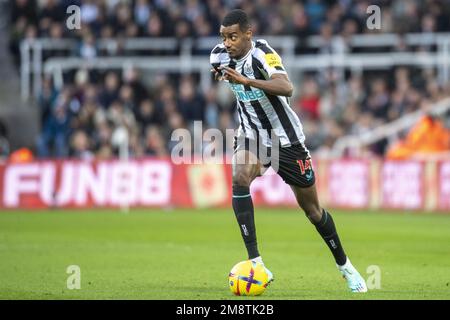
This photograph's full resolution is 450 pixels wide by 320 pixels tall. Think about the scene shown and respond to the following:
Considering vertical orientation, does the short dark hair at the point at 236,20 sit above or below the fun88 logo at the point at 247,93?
above

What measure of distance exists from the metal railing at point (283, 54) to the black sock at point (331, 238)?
15.2m

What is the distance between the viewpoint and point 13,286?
33.1ft

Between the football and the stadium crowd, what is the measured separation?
1439 centimetres

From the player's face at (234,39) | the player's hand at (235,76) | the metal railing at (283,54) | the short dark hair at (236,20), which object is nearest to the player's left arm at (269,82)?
the player's hand at (235,76)

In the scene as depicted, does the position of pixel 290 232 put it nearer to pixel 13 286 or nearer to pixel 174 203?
pixel 174 203

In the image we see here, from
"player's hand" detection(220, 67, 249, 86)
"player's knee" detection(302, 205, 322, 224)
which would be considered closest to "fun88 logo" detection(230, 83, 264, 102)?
"player's hand" detection(220, 67, 249, 86)

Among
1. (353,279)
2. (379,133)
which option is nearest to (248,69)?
(353,279)

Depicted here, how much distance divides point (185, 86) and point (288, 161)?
589 inches

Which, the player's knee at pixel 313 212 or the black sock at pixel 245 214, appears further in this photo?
the player's knee at pixel 313 212

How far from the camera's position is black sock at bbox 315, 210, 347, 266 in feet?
33.2

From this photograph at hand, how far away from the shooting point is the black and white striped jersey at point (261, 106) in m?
10.1

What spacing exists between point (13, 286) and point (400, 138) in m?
15.6

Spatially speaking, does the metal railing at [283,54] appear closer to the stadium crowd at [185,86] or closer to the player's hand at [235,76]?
the stadium crowd at [185,86]

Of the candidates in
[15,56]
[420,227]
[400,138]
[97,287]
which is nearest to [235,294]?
[97,287]
